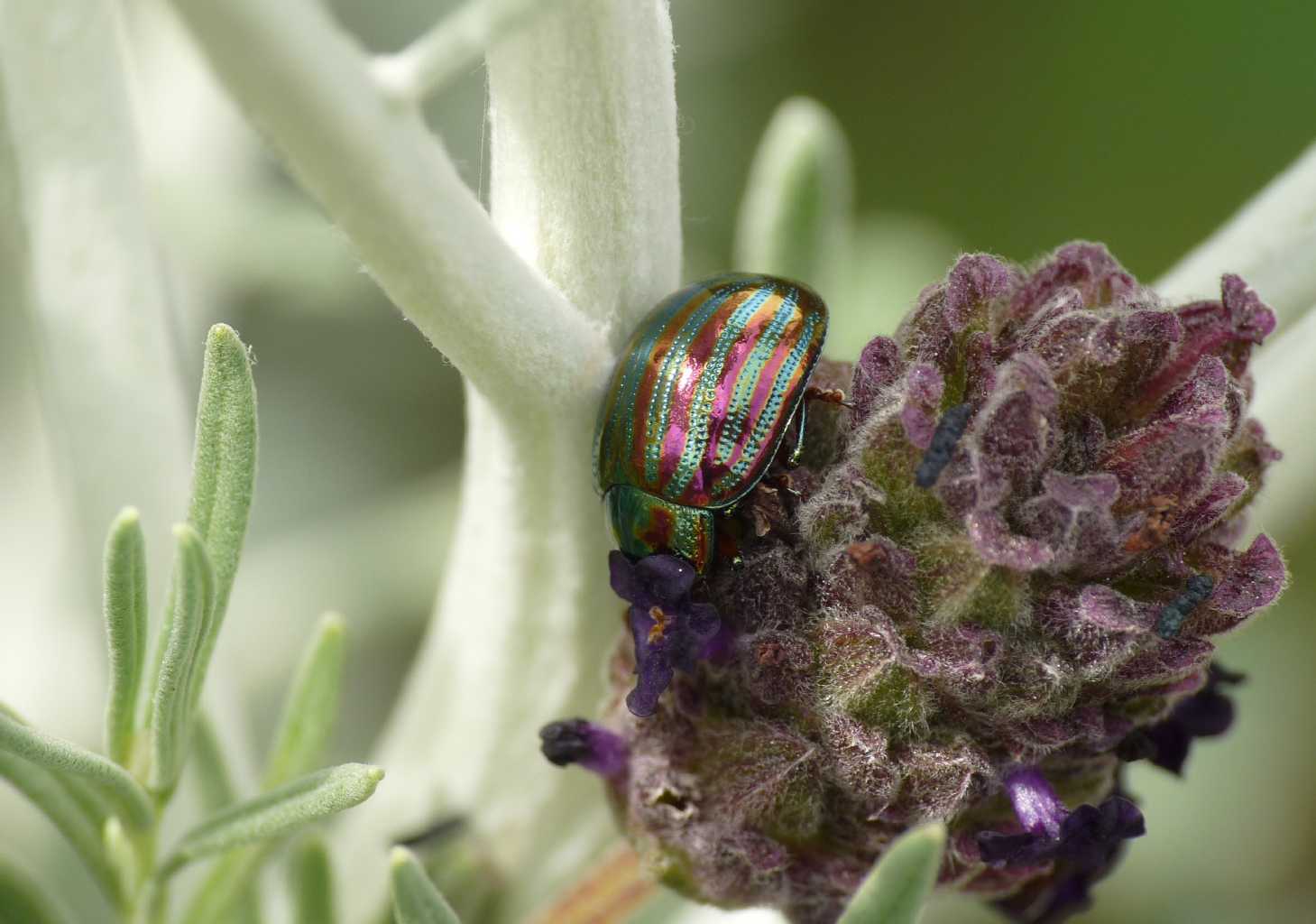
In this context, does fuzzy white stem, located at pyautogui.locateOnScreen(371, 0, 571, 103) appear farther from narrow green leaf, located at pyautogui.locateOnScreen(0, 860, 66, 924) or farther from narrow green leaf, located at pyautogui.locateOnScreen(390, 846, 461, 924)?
narrow green leaf, located at pyautogui.locateOnScreen(0, 860, 66, 924)

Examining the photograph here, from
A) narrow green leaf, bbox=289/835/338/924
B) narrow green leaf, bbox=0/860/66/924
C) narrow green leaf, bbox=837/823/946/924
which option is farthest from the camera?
narrow green leaf, bbox=289/835/338/924

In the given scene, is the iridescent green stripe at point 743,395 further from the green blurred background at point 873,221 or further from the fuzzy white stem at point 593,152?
the green blurred background at point 873,221

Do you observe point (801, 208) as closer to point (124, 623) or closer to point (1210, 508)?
point (1210, 508)

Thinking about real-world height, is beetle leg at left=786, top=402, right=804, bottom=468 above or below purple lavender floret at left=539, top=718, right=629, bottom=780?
above

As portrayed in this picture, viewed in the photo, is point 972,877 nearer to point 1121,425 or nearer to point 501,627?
point 1121,425

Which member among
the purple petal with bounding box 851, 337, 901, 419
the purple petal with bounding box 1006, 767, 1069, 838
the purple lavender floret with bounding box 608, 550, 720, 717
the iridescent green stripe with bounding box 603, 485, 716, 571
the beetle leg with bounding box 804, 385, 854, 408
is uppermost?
the purple petal with bounding box 851, 337, 901, 419

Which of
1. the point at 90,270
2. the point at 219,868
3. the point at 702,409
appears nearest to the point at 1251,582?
the point at 702,409

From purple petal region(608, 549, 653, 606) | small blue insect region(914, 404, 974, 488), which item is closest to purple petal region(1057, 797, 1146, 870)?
small blue insect region(914, 404, 974, 488)
